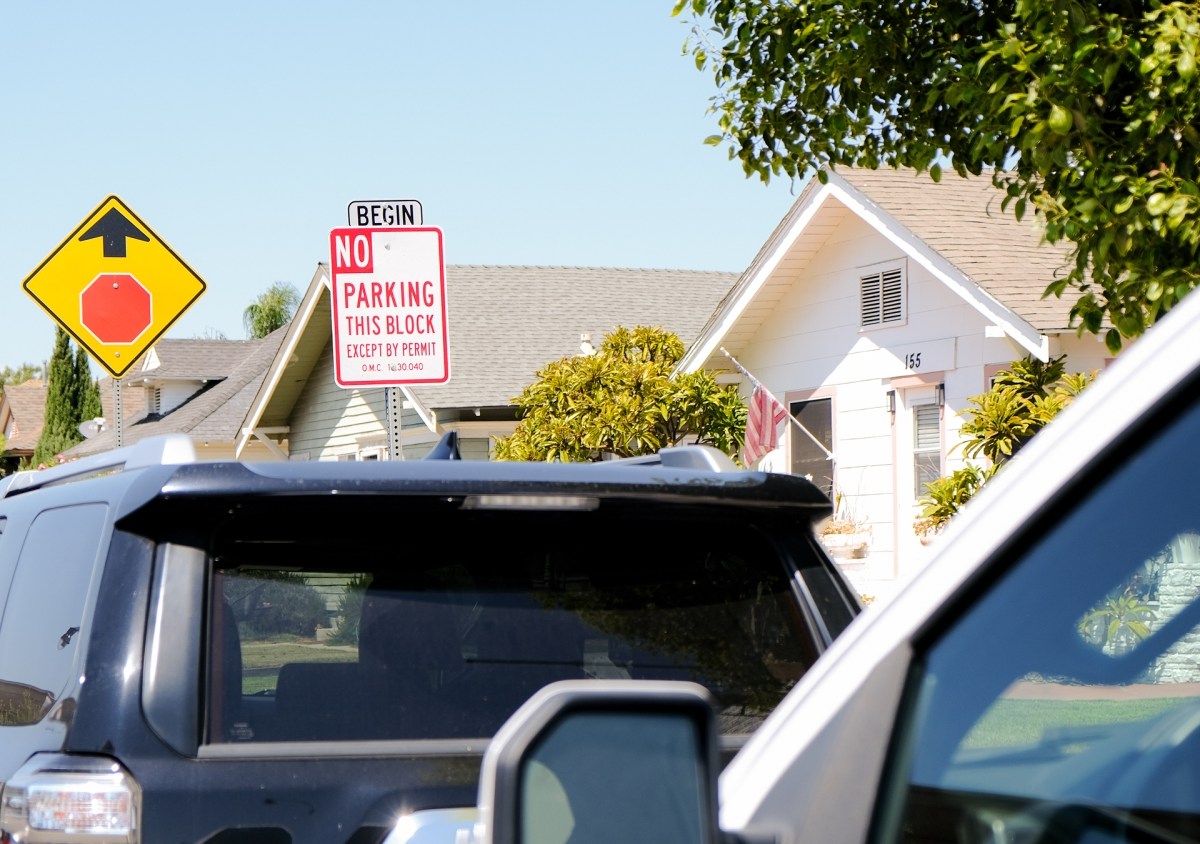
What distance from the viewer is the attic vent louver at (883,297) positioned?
16828mm

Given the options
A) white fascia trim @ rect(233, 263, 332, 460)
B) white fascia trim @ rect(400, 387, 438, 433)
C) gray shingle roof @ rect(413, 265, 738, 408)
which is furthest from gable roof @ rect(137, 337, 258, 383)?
white fascia trim @ rect(400, 387, 438, 433)

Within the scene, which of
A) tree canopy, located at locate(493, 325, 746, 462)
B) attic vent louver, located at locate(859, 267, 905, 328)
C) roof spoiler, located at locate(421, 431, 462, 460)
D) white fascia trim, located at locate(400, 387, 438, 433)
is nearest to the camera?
roof spoiler, located at locate(421, 431, 462, 460)

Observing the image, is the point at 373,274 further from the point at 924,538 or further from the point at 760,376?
the point at 760,376

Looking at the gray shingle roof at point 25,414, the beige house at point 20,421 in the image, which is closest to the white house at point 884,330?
the beige house at point 20,421

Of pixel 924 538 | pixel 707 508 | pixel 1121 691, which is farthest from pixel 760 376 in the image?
pixel 1121 691

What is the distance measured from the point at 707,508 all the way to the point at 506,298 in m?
25.0

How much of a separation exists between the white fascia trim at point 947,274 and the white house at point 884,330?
19mm

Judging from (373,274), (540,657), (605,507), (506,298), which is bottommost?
(540,657)

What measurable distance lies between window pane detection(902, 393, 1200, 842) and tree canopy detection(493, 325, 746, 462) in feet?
51.0

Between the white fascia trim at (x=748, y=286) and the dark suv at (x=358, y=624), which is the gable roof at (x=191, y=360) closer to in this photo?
the white fascia trim at (x=748, y=286)

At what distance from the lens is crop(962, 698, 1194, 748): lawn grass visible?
57.1 inches

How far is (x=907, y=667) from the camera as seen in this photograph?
144 cm

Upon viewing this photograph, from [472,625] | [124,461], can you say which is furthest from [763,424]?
[472,625]

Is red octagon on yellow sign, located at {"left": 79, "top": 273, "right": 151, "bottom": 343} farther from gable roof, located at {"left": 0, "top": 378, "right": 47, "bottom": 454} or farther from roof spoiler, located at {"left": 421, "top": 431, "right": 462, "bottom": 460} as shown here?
gable roof, located at {"left": 0, "top": 378, "right": 47, "bottom": 454}
